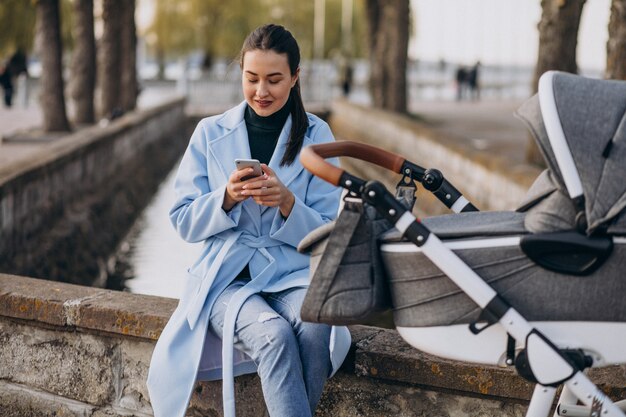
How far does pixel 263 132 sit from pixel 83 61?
18.7 meters

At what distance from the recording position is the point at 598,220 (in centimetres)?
334

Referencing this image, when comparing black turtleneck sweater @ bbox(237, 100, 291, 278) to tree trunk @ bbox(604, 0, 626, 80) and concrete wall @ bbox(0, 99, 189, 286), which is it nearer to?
concrete wall @ bbox(0, 99, 189, 286)

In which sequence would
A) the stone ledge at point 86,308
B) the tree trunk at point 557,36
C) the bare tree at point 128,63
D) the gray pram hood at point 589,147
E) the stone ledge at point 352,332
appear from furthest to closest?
the bare tree at point 128,63, the tree trunk at point 557,36, the stone ledge at point 86,308, the stone ledge at point 352,332, the gray pram hood at point 589,147

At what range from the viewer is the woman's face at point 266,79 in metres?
4.34

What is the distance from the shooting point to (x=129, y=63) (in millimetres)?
27984

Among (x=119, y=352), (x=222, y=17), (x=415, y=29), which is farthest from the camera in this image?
(x=415, y=29)

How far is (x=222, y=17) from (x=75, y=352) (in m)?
56.2

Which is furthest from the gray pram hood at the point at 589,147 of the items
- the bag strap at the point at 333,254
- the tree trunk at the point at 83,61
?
the tree trunk at the point at 83,61

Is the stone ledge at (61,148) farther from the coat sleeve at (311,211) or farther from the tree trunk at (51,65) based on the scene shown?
the coat sleeve at (311,211)

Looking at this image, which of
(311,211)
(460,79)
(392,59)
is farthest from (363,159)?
(460,79)

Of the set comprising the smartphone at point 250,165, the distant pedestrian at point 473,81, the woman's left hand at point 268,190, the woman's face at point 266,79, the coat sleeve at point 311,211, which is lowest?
the distant pedestrian at point 473,81

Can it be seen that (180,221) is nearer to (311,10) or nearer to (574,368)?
(574,368)

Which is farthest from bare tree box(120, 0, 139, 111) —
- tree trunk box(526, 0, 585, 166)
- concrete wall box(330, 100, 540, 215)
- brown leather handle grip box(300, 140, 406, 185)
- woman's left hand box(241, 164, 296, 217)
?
brown leather handle grip box(300, 140, 406, 185)

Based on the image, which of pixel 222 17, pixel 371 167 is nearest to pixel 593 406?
pixel 371 167
